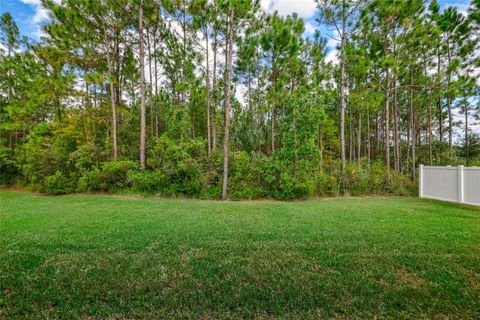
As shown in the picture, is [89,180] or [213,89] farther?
[213,89]

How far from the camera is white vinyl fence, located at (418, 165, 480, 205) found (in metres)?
5.30

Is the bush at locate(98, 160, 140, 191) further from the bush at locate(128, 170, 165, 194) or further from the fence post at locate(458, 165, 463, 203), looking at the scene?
the fence post at locate(458, 165, 463, 203)

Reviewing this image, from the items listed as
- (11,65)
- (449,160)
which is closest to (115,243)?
(11,65)

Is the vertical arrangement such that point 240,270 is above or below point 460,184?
below

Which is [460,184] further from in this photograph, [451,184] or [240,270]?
[240,270]

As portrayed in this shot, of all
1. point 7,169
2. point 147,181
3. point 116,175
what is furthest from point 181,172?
point 7,169

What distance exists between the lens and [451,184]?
5.88m

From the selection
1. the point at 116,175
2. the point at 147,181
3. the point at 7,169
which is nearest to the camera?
the point at 147,181

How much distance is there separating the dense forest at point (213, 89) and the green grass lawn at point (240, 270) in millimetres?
3968

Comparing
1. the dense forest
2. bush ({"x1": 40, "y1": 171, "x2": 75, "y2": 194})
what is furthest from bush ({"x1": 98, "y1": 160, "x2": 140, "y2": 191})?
bush ({"x1": 40, "y1": 171, "x2": 75, "y2": 194})

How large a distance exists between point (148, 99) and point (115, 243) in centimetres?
1044

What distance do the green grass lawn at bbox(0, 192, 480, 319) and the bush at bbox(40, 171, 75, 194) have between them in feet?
17.0

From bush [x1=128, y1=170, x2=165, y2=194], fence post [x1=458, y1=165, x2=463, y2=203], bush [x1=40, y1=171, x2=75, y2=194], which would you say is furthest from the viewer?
bush [x1=40, y1=171, x2=75, y2=194]

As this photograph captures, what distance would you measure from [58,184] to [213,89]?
7.93 m
